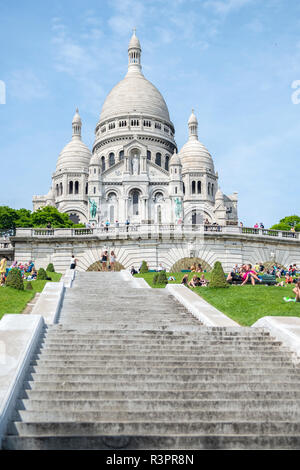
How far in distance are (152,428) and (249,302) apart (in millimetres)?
9318

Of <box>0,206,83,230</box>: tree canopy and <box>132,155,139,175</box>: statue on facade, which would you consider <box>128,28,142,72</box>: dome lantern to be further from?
<box>0,206,83,230</box>: tree canopy

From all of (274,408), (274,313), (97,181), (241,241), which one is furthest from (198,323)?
(97,181)

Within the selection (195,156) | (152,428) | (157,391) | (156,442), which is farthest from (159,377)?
(195,156)

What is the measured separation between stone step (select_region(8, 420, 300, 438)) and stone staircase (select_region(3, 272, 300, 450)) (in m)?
0.01

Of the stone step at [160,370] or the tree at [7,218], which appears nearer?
the stone step at [160,370]

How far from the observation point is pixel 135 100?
100500 mm

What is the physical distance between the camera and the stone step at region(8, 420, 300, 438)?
286 inches

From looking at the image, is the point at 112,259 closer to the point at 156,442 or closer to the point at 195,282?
the point at 195,282

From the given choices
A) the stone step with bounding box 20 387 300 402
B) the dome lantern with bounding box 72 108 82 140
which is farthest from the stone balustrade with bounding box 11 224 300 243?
the dome lantern with bounding box 72 108 82 140

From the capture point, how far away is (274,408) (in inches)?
324

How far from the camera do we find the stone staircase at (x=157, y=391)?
725cm

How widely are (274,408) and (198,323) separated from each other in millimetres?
5578

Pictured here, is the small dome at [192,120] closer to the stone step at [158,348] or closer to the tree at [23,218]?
the tree at [23,218]

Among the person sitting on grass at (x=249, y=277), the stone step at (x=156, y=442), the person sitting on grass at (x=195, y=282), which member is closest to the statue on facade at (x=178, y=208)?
the person sitting on grass at (x=249, y=277)
